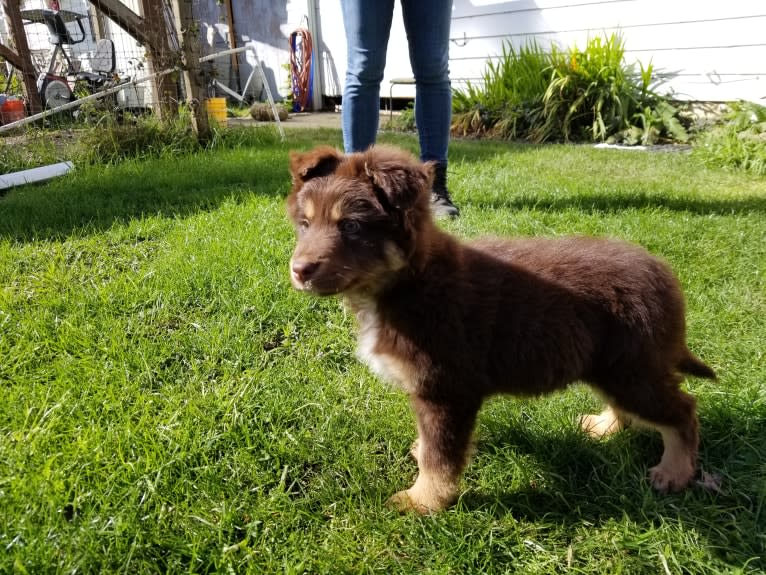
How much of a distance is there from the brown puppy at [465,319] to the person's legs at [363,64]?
2024mm

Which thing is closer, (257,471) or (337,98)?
(257,471)

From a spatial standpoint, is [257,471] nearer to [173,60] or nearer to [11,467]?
[11,467]

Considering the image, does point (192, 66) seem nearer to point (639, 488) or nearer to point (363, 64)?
point (363, 64)

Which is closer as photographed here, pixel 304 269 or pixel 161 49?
pixel 304 269

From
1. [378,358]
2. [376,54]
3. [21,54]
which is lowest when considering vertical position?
[378,358]

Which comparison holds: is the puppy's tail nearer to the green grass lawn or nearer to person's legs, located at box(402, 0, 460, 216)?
the green grass lawn

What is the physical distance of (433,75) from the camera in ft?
13.9

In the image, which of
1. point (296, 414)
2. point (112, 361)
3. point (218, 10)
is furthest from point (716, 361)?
point (218, 10)

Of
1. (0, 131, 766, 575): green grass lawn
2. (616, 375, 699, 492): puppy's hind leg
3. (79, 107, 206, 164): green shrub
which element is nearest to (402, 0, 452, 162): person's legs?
(0, 131, 766, 575): green grass lawn

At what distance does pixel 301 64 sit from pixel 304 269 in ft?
42.4

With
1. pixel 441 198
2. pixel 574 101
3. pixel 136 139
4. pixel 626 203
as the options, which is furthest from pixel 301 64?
pixel 626 203

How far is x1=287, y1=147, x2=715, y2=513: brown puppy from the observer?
2014 millimetres

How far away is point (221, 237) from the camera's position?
4.14m

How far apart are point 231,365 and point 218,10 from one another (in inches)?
633
